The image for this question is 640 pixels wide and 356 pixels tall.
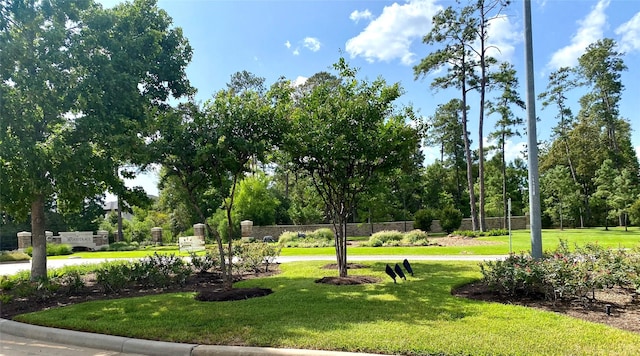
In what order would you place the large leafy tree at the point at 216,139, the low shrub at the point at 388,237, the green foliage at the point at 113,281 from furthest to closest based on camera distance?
the low shrub at the point at 388,237
the green foliage at the point at 113,281
the large leafy tree at the point at 216,139

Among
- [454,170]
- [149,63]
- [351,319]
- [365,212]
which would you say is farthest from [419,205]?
[351,319]

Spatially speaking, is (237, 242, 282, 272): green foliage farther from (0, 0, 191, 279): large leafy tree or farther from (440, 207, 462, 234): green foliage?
(440, 207, 462, 234): green foliage

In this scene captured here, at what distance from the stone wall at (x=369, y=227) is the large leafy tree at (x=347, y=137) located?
21809mm

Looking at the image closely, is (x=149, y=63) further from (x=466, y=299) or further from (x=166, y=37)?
(x=466, y=299)

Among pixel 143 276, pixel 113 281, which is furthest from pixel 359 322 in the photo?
pixel 143 276

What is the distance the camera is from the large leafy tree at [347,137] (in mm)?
9703

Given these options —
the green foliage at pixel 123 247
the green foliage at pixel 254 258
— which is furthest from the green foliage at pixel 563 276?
the green foliage at pixel 123 247

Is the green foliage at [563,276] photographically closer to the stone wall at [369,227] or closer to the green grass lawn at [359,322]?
the green grass lawn at [359,322]

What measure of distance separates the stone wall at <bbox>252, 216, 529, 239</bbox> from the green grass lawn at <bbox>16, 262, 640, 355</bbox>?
24.3 metres

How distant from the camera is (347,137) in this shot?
9805 mm

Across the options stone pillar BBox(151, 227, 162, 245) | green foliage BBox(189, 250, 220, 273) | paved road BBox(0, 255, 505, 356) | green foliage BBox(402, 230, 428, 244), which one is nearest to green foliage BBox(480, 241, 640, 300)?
paved road BBox(0, 255, 505, 356)

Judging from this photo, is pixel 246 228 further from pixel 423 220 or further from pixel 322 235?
pixel 423 220

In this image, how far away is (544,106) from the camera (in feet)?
157

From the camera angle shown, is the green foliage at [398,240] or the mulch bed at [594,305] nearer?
the mulch bed at [594,305]
